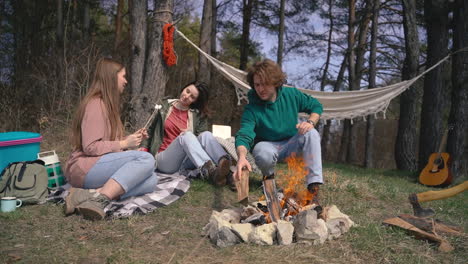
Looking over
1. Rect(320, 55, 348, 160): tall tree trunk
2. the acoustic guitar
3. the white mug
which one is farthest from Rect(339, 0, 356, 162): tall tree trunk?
the white mug

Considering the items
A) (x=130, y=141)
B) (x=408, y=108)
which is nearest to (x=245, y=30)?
(x=408, y=108)

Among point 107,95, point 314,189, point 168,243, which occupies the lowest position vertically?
point 168,243

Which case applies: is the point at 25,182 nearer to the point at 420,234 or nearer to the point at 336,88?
the point at 420,234

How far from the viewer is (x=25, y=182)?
2447 mm

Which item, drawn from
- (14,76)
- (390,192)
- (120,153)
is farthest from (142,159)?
(14,76)

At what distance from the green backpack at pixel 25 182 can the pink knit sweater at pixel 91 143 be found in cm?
27

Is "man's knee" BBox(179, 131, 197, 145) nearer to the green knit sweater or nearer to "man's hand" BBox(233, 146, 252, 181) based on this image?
the green knit sweater

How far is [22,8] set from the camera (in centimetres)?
844

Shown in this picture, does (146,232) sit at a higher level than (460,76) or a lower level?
lower

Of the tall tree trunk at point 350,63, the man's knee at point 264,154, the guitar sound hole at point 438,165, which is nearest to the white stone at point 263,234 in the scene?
the man's knee at point 264,154

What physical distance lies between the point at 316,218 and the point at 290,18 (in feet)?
31.2

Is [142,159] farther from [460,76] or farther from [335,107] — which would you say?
[460,76]

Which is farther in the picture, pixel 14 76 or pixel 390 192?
pixel 14 76

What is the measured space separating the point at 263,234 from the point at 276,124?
888 mm
